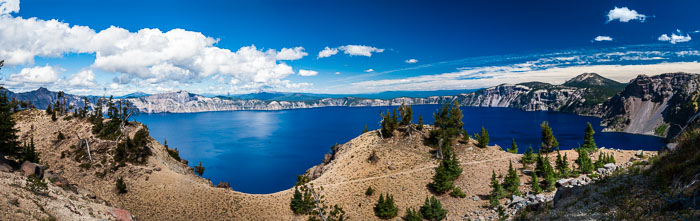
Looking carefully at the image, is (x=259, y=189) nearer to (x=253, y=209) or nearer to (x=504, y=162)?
(x=253, y=209)

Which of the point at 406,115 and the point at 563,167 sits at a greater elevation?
the point at 406,115

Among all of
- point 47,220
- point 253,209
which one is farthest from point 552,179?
point 47,220

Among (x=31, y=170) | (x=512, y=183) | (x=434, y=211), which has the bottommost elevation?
(x=434, y=211)

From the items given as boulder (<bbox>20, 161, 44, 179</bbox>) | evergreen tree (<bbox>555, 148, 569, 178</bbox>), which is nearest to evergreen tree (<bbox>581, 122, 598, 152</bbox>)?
evergreen tree (<bbox>555, 148, 569, 178</bbox>)

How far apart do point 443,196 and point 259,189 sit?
67844mm

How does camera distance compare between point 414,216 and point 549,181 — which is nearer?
point 414,216

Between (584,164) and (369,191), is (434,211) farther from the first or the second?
(584,164)

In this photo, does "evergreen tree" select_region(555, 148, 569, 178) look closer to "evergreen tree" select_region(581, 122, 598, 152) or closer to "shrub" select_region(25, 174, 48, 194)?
"evergreen tree" select_region(581, 122, 598, 152)

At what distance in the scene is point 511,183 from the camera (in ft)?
152

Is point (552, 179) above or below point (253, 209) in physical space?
above

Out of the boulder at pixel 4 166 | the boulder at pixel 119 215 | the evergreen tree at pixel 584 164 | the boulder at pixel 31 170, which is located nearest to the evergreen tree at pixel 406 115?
the evergreen tree at pixel 584 164

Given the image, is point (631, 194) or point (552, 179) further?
point (552, 179)

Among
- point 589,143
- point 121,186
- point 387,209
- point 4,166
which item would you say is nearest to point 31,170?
point 4,166

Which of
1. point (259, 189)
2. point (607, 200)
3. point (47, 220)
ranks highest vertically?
point (607, 200)
